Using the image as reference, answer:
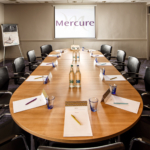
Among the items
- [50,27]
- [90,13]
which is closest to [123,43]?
[90,13]

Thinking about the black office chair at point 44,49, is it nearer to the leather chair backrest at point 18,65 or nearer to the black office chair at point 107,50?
the leather chair backrest at point 18,65

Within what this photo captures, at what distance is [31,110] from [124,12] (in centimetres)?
664

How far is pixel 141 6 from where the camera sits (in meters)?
6.55

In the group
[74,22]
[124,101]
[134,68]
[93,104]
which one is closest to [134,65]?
[134,68]

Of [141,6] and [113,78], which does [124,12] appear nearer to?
[141,6]

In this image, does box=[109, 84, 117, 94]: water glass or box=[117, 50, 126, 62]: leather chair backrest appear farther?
box=[117, 50, 126, 62]: leather chair backrest

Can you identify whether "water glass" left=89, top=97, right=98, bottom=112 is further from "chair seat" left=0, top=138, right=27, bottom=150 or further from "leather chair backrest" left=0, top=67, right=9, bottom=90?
"leather chair backrest" left=0, top=67, right=9, bottom=90

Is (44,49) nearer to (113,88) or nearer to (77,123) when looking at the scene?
(113,88)

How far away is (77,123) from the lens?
112 centimetres

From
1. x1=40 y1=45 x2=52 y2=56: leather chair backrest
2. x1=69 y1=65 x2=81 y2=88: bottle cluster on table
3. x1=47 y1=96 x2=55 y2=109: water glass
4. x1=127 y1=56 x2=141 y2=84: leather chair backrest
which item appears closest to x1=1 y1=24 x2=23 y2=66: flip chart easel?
x1=40 y1=45 x2=52 y2=56: leather chair backrest

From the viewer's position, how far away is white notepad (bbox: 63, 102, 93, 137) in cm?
101

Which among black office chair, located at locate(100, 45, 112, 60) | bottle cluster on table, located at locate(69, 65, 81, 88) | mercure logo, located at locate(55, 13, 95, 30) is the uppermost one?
mercure logo, located at locate(55, 13, 95, 30)

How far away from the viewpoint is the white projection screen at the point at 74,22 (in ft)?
22.2

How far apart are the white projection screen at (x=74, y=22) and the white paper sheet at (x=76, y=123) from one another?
Result: 6.05 m
